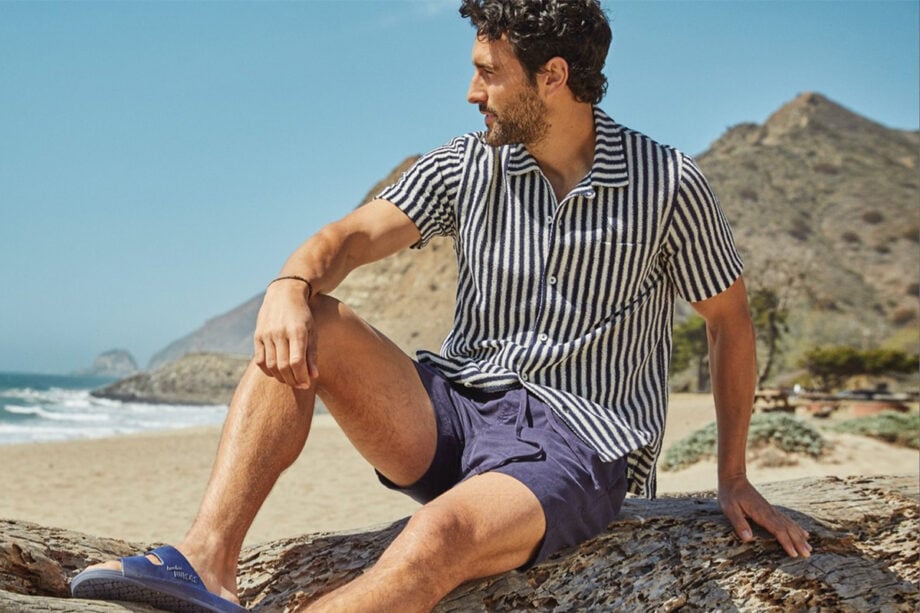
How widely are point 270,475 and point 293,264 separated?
1.66 feet

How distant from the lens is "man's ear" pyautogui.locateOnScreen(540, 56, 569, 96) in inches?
88.9

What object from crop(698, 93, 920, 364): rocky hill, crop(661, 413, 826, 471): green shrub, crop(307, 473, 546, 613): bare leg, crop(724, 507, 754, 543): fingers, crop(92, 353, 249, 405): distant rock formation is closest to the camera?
crop(307, 473, 546, 613): bare leg

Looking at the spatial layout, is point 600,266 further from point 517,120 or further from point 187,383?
point 187,383

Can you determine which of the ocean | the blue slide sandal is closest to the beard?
the blue slide sandal

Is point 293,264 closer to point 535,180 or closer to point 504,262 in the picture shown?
point 504,262

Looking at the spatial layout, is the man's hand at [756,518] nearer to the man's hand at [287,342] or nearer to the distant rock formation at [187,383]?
the man's hand at [287,342]

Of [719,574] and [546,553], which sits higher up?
[546,553]

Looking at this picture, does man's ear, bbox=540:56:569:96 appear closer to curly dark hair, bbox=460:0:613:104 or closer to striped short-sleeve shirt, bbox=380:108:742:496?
curly dark hair, bbox=460:0:613:104

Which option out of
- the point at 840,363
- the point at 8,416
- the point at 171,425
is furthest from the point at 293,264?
the point at 8,416

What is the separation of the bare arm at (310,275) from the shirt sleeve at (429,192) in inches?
1.1

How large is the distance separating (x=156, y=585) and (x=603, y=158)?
1463 millimetres

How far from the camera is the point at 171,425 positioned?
33.8 meters

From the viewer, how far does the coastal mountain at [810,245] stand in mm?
41219

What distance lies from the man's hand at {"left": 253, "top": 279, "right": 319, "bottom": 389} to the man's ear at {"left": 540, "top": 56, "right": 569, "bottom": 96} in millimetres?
861
